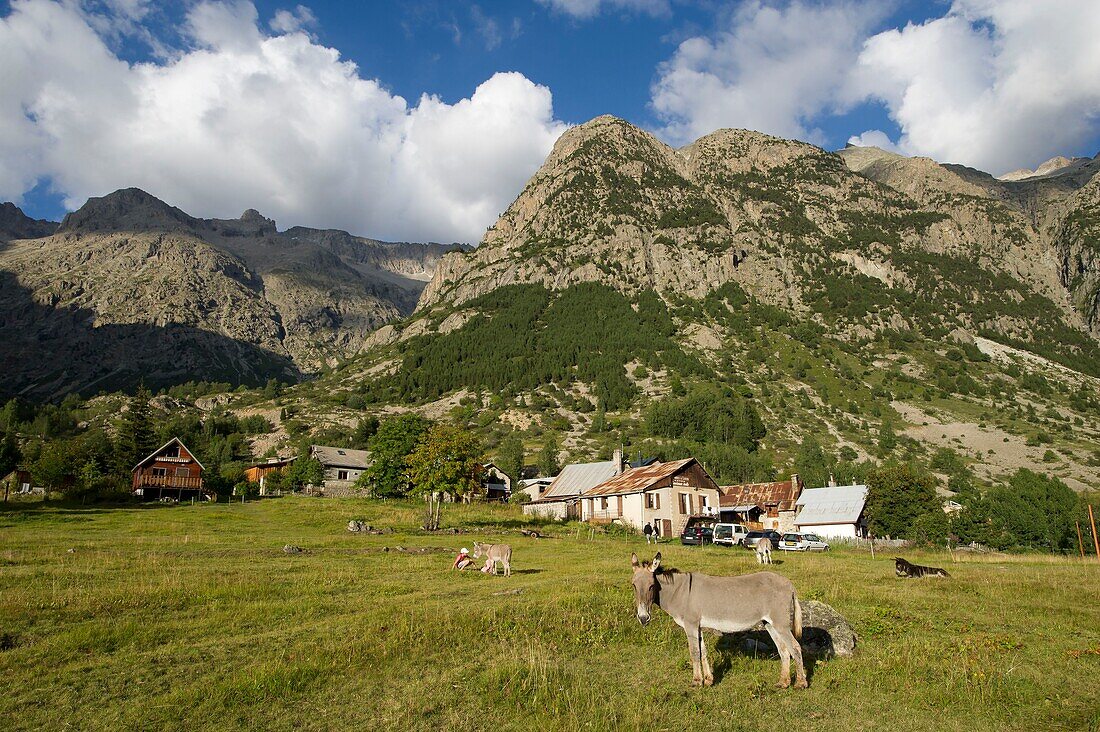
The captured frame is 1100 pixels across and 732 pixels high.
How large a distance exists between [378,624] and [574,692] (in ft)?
19.5

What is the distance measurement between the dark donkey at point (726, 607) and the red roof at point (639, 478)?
46657 millimetres

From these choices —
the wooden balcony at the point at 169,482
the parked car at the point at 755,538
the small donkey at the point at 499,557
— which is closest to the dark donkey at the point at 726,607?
the small donkey at the point at 499,557

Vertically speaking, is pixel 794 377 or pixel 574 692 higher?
pixel 794 377

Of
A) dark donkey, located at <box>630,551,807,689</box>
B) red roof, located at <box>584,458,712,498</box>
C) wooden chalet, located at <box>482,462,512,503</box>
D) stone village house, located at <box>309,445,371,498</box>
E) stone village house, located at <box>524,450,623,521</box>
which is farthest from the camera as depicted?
wooden chalet, located at <box>482,462,512,503</box>

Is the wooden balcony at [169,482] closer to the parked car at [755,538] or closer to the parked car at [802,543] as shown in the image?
the parked car at [755,538]

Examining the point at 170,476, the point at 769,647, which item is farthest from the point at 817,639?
the point at 170,476

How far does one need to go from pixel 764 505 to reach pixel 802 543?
80.9 feet

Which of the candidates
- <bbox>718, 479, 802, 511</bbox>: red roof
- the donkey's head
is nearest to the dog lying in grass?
the donkey's head

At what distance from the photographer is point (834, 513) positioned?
63.0 m

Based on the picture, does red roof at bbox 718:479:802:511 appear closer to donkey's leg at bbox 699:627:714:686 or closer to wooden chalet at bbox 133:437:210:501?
donkey's leg at bbox 699:627:714:686

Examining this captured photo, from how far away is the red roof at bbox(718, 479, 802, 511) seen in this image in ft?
225

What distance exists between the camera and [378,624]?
13477 mm

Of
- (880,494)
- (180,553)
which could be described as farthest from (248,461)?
(880,494)

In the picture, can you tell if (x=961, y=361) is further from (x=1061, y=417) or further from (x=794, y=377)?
(x=794, y=377)
